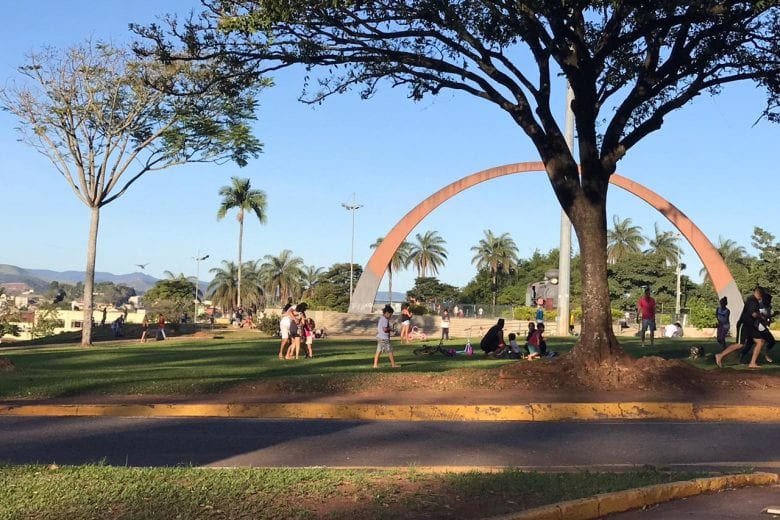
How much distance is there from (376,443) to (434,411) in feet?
8.04

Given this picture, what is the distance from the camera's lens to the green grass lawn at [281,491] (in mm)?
5297

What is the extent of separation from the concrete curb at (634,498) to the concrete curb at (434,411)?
14.7ft

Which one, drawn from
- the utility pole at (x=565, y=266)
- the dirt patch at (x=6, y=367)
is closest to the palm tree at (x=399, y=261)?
the utility pole at (x=565, y=266)

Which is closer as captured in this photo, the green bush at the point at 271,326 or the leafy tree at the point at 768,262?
the green bush at the point at 271,326

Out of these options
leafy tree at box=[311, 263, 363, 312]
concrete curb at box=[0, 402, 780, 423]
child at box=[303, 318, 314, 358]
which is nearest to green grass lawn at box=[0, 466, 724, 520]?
concrete curb at box=[0, 402, 780, 423]

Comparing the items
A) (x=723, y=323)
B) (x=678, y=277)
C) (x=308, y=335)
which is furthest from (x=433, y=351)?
(x=678, y=277)

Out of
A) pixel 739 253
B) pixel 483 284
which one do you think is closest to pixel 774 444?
pixel 739 253

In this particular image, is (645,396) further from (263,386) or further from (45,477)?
(45,477)

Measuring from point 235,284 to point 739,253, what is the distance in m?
58.0

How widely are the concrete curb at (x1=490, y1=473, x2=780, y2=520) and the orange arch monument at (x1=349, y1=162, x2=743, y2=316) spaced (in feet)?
130

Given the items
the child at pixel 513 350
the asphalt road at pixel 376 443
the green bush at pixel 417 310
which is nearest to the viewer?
the asphalt road at pixel 376 443

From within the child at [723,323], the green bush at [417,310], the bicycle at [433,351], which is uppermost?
the green bush at [417,310]

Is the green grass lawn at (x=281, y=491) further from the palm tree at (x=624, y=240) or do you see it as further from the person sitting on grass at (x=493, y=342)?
the palm tree at (x=624, y=240)

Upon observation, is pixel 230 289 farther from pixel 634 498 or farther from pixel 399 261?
pixel 634 498
